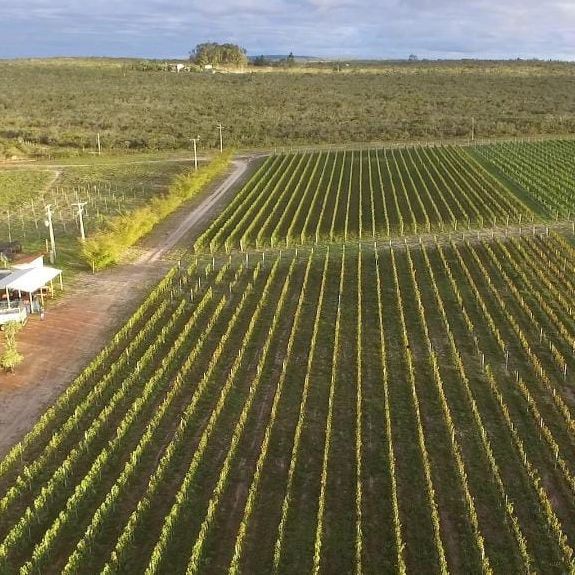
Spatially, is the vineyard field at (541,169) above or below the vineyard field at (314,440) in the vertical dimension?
above

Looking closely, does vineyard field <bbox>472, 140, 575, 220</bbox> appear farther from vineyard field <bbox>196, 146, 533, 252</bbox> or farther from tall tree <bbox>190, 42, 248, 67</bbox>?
tall tree <bbox>190, 42, 248, 67</bbox>

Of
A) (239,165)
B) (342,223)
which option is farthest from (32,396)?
(239,165)

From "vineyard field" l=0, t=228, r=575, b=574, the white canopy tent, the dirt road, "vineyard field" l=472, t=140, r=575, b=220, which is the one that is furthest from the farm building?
"vineyard field" l=472, t=140, r=575, b=220

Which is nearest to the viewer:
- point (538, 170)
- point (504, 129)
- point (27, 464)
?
point (27, 464)

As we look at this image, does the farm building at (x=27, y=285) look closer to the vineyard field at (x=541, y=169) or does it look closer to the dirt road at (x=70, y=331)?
the dirt road at (x=70, y=331)

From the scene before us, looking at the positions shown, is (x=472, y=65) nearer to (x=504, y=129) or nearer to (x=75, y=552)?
(x=504, y=129)

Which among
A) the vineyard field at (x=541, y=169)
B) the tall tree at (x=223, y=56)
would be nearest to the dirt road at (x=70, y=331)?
the vineyard field at (x=541, y=169)
